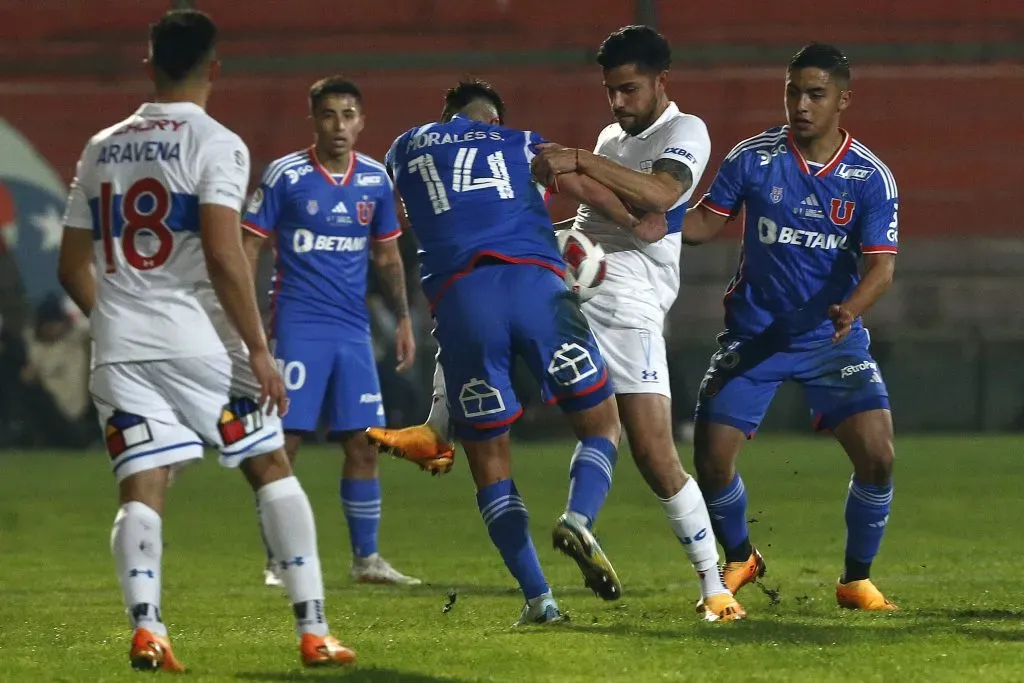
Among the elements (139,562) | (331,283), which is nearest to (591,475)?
(139,562)

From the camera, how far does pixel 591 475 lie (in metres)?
5.95

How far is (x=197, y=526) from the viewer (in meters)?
10.9

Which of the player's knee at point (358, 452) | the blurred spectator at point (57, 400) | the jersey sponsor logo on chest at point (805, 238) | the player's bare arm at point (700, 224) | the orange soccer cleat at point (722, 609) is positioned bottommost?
the blurred spectator at point (57, 400)

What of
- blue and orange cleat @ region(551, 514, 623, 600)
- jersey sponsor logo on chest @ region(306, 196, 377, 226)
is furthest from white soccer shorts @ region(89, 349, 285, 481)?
jersey sponsor logo on chest @ region(306, 196, 377, 226)

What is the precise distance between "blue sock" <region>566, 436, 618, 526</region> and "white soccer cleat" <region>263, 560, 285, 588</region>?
8.30 ft

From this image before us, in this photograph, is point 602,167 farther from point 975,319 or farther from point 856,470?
point 975,319

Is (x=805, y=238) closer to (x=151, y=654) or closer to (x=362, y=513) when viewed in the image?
(x=362, y=513)

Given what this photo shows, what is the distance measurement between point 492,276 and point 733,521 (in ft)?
5.83

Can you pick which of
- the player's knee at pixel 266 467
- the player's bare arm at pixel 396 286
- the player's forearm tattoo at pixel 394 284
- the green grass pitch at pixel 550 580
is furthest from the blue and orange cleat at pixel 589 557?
the player's forearm tattoo at pixel 394 284

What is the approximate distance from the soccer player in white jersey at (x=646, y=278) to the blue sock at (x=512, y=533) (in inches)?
19.7

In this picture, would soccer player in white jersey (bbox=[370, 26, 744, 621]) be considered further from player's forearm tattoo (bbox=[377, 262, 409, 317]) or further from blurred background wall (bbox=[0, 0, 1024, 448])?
blurred background wall (bbox=[0, 0, 1024, 448])

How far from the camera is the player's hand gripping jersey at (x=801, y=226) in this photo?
22.9ft

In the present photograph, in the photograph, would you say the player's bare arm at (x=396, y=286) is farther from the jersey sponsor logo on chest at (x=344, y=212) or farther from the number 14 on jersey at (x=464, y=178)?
the number 14 on jersey at (x=464, y=178)

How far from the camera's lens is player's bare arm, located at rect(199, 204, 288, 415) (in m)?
4.89
